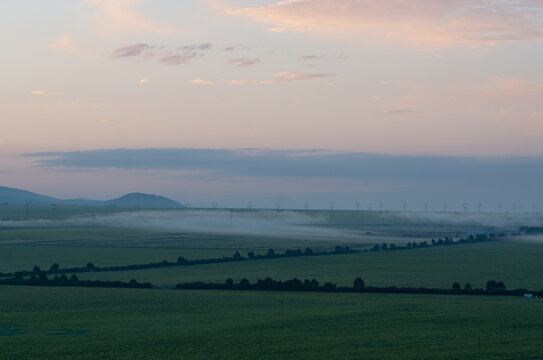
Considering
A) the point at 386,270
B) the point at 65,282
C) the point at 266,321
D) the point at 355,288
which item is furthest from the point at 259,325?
the point at 386,270

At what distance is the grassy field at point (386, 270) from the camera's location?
11362cm

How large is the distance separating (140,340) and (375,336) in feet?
59.6

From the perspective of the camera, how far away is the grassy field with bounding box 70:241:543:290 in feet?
373

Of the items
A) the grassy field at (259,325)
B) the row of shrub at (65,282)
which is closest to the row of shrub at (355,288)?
the grassy field at (259,325)

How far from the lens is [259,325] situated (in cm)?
6612

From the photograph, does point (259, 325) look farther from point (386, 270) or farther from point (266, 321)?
point (386, 270)

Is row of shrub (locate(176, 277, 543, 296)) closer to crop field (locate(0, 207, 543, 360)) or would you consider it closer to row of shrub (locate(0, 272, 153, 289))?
crop field (locate(0, 207, 543, 360))

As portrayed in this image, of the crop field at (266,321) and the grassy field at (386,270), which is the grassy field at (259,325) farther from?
the grassy field at (386,270)

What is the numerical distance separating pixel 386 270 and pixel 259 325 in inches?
2762

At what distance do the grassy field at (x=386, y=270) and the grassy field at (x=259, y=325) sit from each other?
21106mm

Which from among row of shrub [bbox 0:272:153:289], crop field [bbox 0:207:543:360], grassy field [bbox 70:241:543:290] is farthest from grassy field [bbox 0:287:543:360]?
grassy field [bbox 70:241:543:290]

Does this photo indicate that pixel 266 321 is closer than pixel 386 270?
Yes

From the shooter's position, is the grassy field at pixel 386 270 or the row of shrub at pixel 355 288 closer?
the row of shrub at pixel 355 288

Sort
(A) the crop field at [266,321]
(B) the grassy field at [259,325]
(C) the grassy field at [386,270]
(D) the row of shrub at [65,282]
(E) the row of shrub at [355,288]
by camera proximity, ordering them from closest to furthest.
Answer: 1. (B) the grassy field at [259,325]
2. (A) the crop field at [266,321]
3. (E) the row of shrub at [355,288]
4. (D) the row of shrub at [65,282]
5. (C) the grassy field at [386,270]
